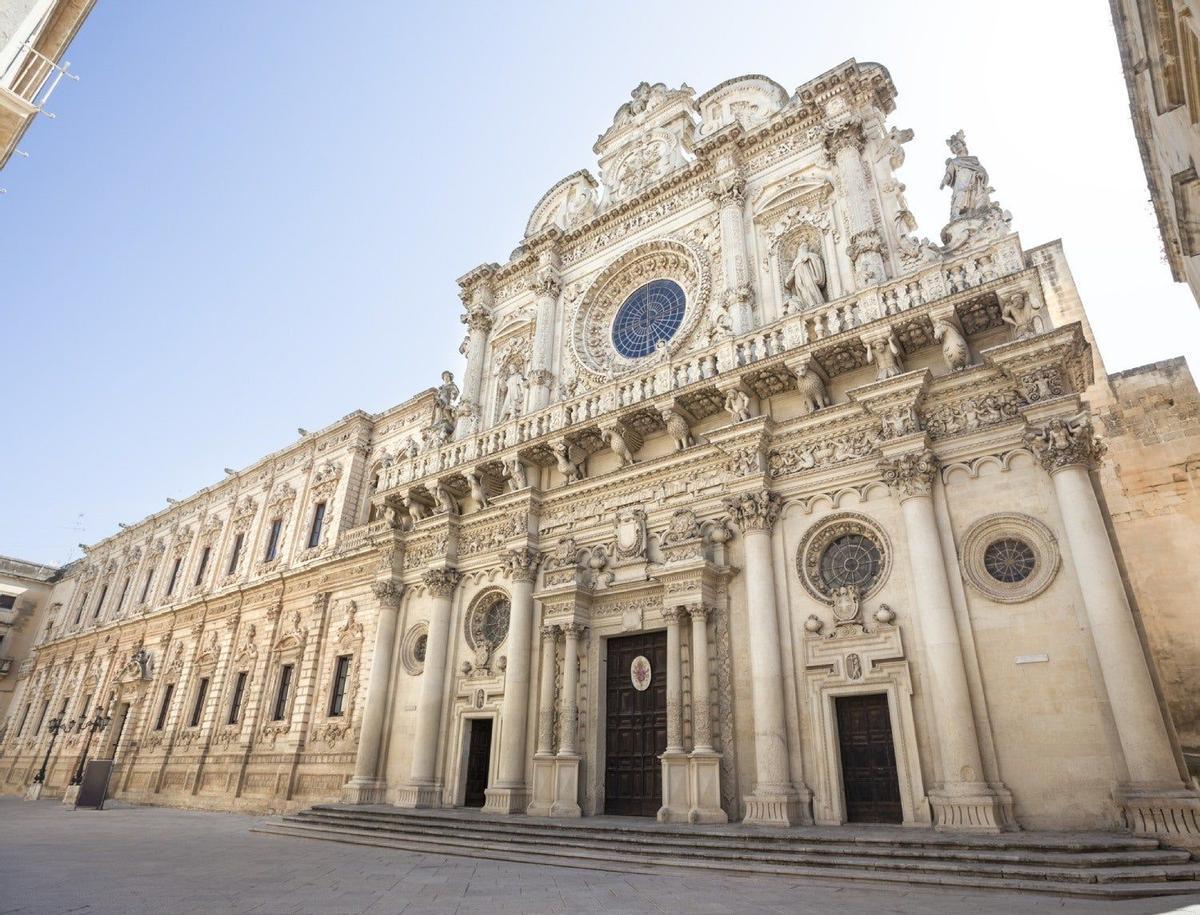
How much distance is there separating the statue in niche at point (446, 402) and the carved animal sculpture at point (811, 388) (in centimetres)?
1035

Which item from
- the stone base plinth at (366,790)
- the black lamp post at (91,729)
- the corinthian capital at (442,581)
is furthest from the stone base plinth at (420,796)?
the black lamp post at (91,729)

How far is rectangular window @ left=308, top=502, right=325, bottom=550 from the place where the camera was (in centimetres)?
2392

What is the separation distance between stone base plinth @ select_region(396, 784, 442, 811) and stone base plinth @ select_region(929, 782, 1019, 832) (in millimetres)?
9950

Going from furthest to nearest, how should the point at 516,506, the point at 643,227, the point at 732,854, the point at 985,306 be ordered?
1. the point at 643,227
2. the point at 516,506
3. the point at 985,306
4. the point at 732,854

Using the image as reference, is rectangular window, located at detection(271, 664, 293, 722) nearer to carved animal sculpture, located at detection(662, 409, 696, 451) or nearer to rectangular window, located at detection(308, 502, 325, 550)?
rectangular window, located at detection(308, 502, 325, 550)

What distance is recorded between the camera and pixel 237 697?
23.4 m

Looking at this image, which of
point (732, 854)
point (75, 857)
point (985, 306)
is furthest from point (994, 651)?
point (75, 857)

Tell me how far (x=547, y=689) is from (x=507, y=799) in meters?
2.09

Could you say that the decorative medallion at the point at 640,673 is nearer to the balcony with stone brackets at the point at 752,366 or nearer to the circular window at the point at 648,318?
the balcony with stone brackets at the point at 752,366

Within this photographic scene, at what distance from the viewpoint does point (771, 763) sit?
33.9ft

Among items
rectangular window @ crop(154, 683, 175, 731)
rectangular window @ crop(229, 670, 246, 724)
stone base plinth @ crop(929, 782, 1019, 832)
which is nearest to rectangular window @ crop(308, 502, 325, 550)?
rectangular window @ crop(229, 670, 246, 724)

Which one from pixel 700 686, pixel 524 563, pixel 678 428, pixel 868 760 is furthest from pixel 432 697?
pixel 868 760

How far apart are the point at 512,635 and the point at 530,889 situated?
7471mm

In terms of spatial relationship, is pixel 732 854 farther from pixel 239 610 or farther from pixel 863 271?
pixel 239 610
